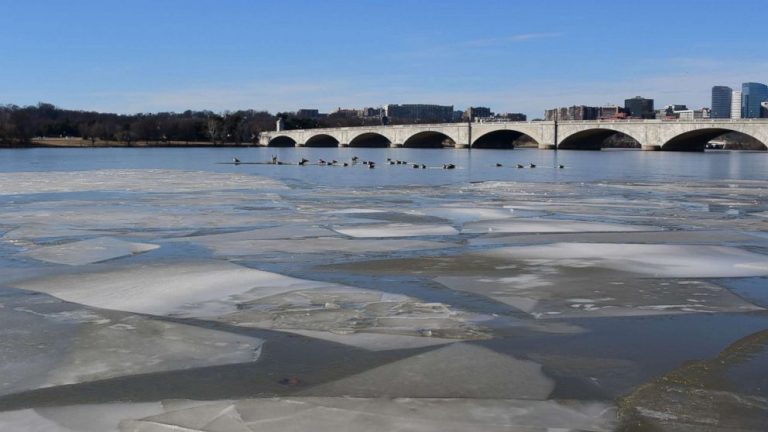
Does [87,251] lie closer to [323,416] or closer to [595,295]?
[595,295]

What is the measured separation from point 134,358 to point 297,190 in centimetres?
2269

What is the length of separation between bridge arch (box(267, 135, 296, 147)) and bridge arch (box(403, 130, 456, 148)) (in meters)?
26.9

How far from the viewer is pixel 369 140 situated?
141m

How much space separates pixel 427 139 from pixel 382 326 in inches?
4872

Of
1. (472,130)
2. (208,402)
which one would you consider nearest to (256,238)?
(208,402)

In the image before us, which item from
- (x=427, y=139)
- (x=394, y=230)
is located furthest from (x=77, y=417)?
(x=427, y=139)

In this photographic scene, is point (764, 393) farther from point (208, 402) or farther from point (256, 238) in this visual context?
point (256, 238)

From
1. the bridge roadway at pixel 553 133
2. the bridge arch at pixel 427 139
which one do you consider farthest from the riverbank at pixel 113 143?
the bridge arch at pixel 427 139

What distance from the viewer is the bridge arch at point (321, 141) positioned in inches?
5571

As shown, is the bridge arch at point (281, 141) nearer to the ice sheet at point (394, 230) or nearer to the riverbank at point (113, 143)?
the riverbank at point (113, 143)

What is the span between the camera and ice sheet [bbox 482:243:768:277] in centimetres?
1141

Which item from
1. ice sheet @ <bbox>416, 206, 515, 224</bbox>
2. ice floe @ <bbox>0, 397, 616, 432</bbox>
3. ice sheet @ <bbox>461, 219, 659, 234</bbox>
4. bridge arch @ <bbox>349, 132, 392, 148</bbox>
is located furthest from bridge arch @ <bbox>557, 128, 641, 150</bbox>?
ice floe @ <bbox>0, 397, 616, 432</bbox>

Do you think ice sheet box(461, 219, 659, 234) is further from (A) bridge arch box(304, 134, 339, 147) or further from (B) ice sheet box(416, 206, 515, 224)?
A: (A) bridge arch box(304, 134, 339, 147)

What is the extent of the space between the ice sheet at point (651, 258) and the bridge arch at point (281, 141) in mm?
138625
